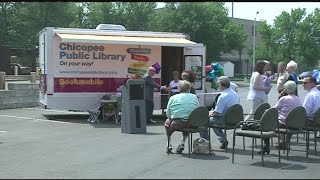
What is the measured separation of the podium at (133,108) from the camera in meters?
13.4

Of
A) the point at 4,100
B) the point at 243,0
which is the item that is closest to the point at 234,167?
the point at 243,0

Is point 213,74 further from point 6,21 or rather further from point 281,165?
point 6,21

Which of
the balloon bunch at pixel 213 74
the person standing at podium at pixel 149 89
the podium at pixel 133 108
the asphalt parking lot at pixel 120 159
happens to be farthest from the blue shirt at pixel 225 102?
the balloon bunch at pixel 213 74

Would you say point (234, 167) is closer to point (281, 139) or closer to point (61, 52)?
point (281, 139)

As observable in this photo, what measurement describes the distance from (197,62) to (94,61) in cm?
345

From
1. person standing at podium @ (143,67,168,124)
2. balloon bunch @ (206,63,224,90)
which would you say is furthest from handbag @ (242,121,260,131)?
balloon bunch @ (206,63,224,90)

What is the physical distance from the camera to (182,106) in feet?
32.5

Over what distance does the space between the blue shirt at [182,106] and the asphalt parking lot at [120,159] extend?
762mm

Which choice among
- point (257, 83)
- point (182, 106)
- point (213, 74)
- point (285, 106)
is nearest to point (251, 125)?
point (285, 106)

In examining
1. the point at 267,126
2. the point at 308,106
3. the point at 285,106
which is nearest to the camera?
the point at 267,126

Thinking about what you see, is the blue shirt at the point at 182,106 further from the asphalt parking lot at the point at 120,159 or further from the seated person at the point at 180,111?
the asphalt parking lot at the point at 120,159

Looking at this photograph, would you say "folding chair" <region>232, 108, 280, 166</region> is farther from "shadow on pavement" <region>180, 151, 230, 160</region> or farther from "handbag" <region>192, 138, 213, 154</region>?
"handbag" <region>192, 138, 213, 154</region>

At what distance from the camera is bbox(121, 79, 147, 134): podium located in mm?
13414

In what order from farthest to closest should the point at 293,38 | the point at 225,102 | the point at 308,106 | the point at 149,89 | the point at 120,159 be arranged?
the point at 293,38, the point at 149,89, the point at 308,106, the point at 225,102, the point at 120,159
